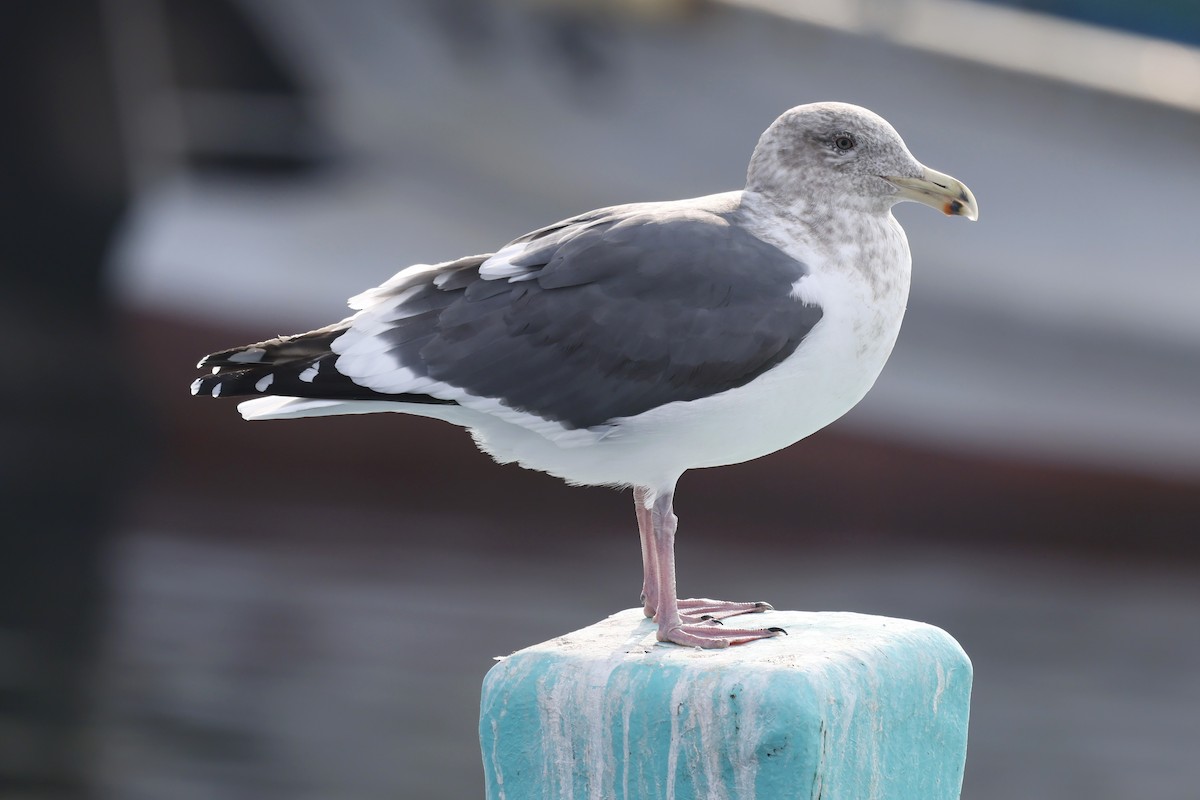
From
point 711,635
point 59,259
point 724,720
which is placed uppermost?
point 59,259

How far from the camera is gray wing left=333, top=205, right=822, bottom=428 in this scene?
143 inches

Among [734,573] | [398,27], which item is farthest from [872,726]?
[398,27]

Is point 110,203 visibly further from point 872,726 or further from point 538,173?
point 872,726

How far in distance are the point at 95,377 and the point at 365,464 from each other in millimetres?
4234

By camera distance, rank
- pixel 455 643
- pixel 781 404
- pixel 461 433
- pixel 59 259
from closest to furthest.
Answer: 1. pixel 781 404
2. pixel 455 643
3. pixel 461 433
4. pixel 59 259

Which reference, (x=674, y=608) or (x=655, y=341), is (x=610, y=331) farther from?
(x=674, y=608)

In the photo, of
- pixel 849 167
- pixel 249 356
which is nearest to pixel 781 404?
pixel 849 167

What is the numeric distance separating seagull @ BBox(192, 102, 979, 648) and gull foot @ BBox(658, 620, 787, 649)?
2 cm

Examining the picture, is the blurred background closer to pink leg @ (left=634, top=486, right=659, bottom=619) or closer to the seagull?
pink leg @ (left=634, top=486, right=659, bottom=619)

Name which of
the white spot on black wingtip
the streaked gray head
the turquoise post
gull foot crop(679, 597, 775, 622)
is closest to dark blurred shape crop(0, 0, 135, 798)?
the white spot on black wingtip

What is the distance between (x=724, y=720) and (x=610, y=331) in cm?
107

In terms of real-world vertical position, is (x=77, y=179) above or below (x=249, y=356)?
above

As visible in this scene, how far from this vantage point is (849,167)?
152 inches

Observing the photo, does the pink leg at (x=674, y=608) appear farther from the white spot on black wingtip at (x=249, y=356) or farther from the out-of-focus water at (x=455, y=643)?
the out-of-focus water at (x=455, y=643)
